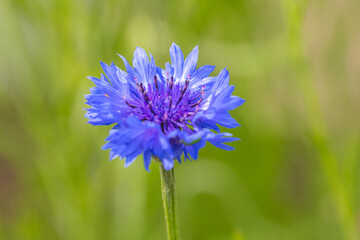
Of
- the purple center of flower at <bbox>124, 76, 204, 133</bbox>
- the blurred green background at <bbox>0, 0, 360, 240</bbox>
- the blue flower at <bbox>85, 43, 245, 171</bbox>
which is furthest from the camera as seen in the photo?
the blurred green background at <bbox>0, 0, 360, 240</bbox>

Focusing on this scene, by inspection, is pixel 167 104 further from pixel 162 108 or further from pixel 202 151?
pixel 202 151

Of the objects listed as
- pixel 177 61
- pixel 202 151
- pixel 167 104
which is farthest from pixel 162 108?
pixel 202 151

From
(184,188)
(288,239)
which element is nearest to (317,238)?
(288,239)

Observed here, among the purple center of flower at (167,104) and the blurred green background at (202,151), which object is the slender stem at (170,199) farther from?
the blurred green background at (202,151)

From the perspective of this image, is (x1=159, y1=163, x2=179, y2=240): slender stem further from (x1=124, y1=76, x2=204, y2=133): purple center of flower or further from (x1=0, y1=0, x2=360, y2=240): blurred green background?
(x1=0, y1=0, x2=360, y2=240): blurred green background

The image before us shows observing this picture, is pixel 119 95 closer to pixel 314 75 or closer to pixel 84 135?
pixel 84 135

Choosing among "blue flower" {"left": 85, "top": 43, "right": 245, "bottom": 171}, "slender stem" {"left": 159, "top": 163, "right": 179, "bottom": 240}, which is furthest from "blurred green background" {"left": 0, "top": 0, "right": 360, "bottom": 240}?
"blue flower" {"left": 85, "top": 43, "right": 245, "bottom": 171}
